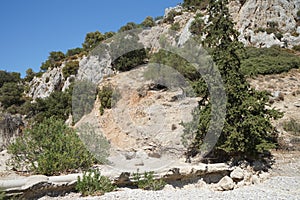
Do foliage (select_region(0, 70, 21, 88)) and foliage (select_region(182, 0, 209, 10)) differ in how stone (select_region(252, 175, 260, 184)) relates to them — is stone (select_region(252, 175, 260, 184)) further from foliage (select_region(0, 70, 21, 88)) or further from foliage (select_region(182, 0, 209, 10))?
foliage (select_region(0, 70, 21, 88))

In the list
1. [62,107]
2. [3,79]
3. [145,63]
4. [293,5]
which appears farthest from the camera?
[3,79]

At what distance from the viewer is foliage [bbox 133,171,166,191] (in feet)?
19.9

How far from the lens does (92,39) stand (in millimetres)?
27516

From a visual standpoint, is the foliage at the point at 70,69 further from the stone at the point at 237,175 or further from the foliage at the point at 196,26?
the stone at the point at 237,175

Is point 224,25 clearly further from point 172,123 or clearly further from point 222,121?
point 172,123

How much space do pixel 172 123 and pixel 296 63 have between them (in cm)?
972

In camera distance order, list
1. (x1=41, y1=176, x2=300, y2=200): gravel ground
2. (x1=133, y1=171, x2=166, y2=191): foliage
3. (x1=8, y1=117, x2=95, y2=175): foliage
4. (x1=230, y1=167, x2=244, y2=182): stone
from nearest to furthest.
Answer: (x1=41, y1=176, x2=300, y2=200): gravel ground → (x1=133, y1=171, x2=166, y2=191): foliage → (x1=8, y1=117, x2=95, y2=175): foliage → (x1=230, y1=167, x2=244, y2=182): stone

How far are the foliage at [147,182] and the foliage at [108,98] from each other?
28.1 ft

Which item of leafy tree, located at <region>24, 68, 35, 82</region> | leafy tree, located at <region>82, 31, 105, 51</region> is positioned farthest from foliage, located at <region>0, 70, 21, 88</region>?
leafy tree, located at <region>82, 31, 105, 51</region>

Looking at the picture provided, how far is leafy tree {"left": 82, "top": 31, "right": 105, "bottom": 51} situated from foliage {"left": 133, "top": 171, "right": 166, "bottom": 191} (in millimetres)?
21484

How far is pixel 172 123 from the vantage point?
442 inches

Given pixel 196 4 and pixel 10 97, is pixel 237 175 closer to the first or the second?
pixel 10 97

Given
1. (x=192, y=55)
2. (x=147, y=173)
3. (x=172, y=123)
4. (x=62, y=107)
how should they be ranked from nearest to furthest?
A: 1. (x=147, y=173)
2. (x=172, y=123)
3. (x=192, y=55)
4. (x=62, y=107)

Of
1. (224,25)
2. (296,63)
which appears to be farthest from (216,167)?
(296,63)
